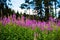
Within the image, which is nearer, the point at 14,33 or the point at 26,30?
the point at 14,33

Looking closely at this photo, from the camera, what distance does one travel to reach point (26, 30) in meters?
9.05

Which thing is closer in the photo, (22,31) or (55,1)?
(22,31)

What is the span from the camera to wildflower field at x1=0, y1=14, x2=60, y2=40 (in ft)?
28.6

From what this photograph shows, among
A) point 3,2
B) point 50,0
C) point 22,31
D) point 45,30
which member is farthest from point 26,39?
point 50,0

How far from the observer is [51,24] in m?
9.86

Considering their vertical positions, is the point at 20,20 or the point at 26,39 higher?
the point at 20,20

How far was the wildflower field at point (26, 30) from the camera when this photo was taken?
870 centimetres

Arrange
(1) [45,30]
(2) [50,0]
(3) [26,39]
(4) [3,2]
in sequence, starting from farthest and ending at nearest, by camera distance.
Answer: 1. (2) [50,0]
2. (4) [3,2]
3. (1) [45,30]
4. (3) [26,39]

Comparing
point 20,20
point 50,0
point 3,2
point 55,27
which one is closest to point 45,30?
point 55,27

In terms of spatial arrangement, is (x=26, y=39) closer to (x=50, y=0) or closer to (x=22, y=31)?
(x=22, y=31)

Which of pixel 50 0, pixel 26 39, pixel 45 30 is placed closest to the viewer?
pixel 26 39

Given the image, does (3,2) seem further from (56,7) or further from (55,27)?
(55,27)

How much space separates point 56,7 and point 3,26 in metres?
28.3

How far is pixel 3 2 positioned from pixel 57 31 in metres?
25.5
